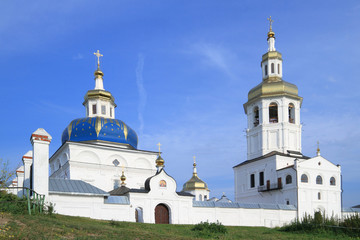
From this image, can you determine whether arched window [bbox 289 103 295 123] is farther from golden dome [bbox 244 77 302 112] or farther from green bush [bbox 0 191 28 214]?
green bush [bbox 0 191 28 214]

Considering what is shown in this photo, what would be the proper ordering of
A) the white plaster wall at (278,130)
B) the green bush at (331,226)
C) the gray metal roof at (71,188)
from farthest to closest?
1. the white plaster wall at (278,130)
2. the gray metal roof at (71,188)
3. the green bush at (331,226)

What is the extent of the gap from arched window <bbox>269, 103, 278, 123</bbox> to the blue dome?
1023 cm

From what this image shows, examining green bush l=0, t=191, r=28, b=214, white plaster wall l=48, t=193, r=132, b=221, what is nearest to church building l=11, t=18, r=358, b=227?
white plaster wall l=48, t=193, r=132, b=221

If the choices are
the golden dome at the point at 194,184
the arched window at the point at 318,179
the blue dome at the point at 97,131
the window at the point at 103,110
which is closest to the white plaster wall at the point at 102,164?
the blue dome at the point at 97,131

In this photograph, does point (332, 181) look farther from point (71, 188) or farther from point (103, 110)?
point (71, 188)

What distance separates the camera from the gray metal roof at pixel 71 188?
1914 cm

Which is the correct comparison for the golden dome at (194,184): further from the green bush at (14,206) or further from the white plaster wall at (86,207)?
the green bush at (14,206)

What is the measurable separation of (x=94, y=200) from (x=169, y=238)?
916 centimetres

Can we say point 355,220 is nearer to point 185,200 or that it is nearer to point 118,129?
point 185,200

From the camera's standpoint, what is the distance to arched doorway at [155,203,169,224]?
22406 mm

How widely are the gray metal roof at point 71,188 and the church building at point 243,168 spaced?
7.72ft

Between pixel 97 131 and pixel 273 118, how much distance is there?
1245 cm

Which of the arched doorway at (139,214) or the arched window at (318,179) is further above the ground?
the arched window at (318,179)

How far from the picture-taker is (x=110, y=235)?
36.0 feet
